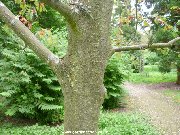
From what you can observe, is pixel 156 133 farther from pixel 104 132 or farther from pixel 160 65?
pixel 160 65

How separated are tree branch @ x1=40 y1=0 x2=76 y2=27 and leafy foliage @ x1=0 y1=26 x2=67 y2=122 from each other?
7290 mm

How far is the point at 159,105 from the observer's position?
13.8 m

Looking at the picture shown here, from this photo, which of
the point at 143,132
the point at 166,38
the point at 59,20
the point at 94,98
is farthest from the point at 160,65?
the point at 94,98

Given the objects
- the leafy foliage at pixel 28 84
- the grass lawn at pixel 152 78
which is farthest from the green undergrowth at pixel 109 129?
the grass lawn at pixel 152 78

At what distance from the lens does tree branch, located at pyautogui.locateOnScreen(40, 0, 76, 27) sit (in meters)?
1.65

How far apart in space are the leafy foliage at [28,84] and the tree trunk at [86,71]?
7256 mm

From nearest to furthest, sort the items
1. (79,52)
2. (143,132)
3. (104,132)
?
(79,52) < (104,132) < (143,132)

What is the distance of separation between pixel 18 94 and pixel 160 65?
1364 cm

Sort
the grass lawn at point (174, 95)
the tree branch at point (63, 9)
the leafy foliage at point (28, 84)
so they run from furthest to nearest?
the grass lawn at point (174, 95)
the leafy foliage at point (28, 84)
the tree branch at point (63, 9)

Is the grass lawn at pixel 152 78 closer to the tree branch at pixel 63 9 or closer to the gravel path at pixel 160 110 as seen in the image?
the gravel path at pixel 160 110

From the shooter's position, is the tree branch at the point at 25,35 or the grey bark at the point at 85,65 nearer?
the grey bark at the point at 85,65

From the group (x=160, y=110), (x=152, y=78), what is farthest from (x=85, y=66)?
(x=152, y=78)

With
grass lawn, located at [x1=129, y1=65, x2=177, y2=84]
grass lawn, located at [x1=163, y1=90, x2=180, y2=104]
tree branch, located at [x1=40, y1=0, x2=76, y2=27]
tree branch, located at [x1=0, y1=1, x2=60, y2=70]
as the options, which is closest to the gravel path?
grass lawn, located at [x1=163, y1=90, x2=180, y2=104]

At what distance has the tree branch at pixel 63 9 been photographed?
5.43 feet
